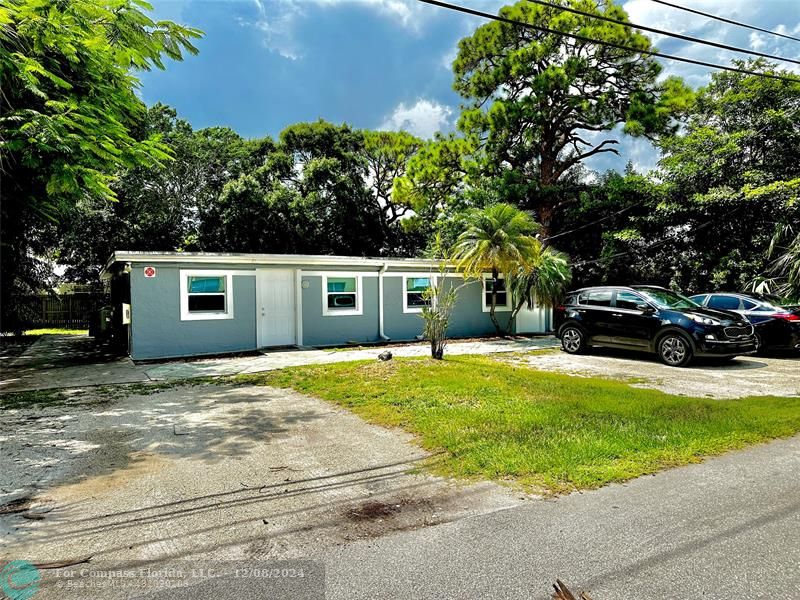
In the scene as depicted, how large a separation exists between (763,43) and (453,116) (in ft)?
50.9

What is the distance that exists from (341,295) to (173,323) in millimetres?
4432

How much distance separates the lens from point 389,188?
93.2 feet

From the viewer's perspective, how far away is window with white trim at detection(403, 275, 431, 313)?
14.4 meters

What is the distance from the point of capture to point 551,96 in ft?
62.1

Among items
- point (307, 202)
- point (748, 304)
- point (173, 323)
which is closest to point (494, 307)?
point (748, 304)

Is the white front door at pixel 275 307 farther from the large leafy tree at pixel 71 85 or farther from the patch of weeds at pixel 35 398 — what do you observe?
the large leafy tree at pixel 71 85

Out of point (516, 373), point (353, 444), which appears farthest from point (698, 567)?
point (516, 373)

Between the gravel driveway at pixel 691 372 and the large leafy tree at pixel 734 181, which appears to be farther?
the large leafy tree at pixel 734 181

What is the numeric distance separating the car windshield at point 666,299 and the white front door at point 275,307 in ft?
28.7

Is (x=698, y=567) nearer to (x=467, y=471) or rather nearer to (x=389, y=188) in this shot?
(x=467, y=471)

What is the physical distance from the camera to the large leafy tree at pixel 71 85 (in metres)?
5.54

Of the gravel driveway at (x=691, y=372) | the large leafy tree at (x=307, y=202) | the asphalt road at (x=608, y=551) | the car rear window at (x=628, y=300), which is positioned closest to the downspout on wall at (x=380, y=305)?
the gravel driveway at (x=691, y=372)

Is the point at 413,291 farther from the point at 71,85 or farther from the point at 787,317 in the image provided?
the point at 71,85

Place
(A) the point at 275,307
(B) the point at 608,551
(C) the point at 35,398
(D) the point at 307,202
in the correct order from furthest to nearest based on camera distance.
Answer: (D) the point at 307,202 → (A) the point at 275,307 → (C) the point at 35,398 → (B) the point at 608,551
